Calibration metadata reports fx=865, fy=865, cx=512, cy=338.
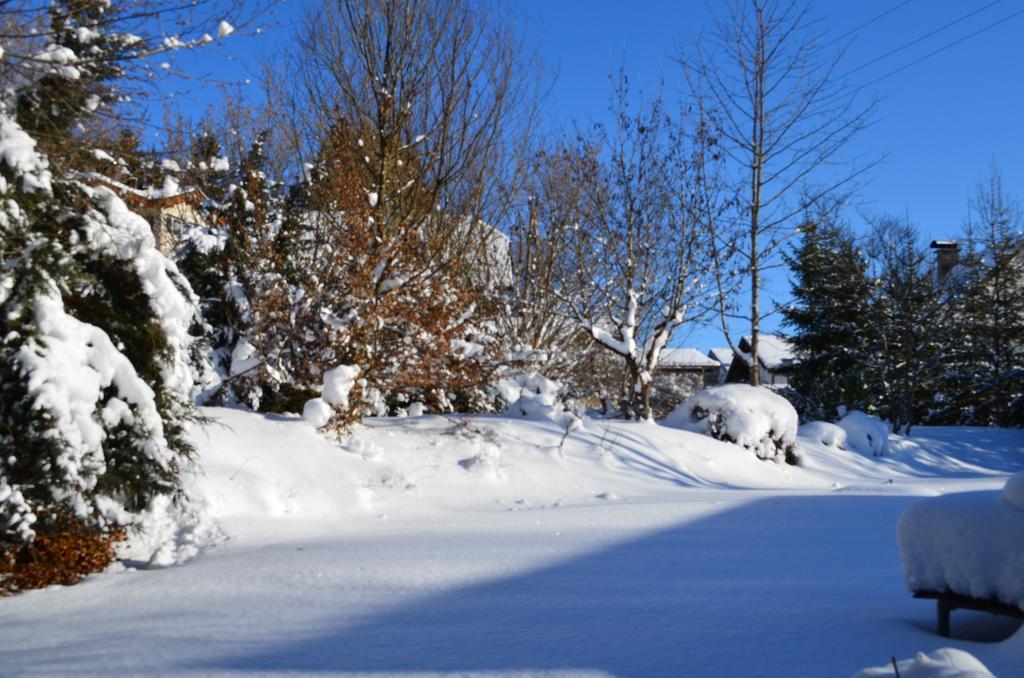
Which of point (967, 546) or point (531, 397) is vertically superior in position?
point (531, 397)

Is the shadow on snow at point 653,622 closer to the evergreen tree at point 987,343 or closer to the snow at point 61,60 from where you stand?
the snow at point 61,60

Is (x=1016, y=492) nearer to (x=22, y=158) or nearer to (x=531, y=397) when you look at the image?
(x=22, y=158)

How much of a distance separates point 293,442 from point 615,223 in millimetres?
8744

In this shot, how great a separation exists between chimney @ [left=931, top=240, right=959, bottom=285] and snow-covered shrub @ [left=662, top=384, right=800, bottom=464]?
583 inches

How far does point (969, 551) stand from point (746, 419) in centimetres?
1068

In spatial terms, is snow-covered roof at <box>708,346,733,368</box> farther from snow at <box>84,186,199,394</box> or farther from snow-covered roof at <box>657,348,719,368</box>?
snow at <box>84,186,199,394</box>

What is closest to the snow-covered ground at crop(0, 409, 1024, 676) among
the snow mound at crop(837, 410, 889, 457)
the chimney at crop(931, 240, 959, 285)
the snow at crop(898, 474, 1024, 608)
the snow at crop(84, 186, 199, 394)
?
the snow at crop(898, 474, 1024, 608)

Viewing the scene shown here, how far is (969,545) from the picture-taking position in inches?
165

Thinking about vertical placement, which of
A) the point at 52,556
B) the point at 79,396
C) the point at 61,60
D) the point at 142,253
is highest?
the point at 61,60

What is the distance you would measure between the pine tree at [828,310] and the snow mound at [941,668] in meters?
23.4

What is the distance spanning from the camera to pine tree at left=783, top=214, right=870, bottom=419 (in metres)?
26.5

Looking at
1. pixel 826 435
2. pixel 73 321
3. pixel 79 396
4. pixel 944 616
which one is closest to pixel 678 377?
pixel 826 435

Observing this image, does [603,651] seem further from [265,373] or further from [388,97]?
[388,97]

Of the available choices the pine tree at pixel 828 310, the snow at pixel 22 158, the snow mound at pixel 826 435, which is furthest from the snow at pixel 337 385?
the pine tree at pixel 828 310
